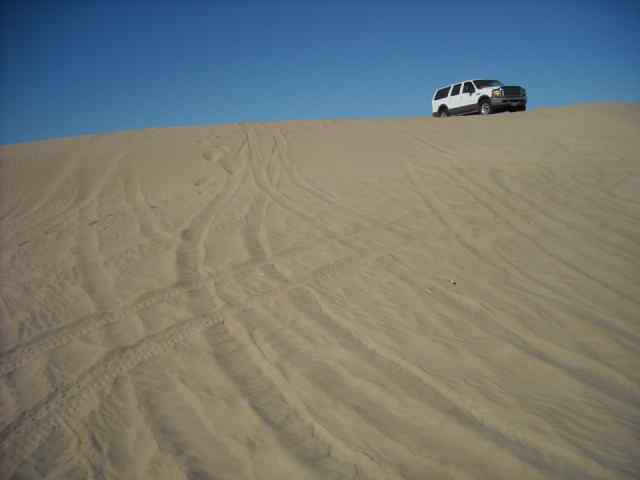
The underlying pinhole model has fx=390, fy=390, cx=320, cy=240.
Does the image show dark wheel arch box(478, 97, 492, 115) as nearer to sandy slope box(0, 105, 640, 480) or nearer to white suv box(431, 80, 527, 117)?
white suv box(431, 80, 527, 117)

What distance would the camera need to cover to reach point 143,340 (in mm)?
3143

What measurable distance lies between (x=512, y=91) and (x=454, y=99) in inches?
89.6

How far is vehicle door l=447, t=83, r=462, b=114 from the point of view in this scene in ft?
54.5

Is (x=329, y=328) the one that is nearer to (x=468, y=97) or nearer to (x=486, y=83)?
(x=468, y=97)

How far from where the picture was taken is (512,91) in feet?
50.8

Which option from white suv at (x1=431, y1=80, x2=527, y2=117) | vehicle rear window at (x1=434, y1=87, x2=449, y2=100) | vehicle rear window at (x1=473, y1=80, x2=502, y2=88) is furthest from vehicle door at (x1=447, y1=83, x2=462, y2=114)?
vehicle rear window at (x1=473, y1=80, x2=502, y2=88)

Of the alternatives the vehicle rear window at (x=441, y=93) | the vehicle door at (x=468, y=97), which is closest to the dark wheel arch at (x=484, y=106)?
the vehicle door at (x=468, y=97)

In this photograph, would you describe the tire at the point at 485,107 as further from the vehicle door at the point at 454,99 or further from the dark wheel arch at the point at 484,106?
the vehicle door at the point at 454,99

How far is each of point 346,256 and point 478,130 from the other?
8.91m

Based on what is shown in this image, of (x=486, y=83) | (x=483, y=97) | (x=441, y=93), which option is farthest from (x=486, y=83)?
(x=441, y=93)

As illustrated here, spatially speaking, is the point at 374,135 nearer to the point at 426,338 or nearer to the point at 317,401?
the point at 426,338

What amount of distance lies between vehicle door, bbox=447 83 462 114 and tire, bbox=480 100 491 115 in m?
1.14

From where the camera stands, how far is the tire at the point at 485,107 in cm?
1542

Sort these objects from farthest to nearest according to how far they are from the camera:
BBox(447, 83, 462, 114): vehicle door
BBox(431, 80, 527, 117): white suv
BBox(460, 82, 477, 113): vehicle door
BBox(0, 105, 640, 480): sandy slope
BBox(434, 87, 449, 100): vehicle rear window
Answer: BBox(434, 87, 449, 100): vehicle rear window → BBox(447, 83, 462, 114): vehicle door → BBox(460, 82, 477, 113): vehicle door → BBox(431, 80, 527, 117): white suv → BBox(0, 105, 640, 480): sandy slope
